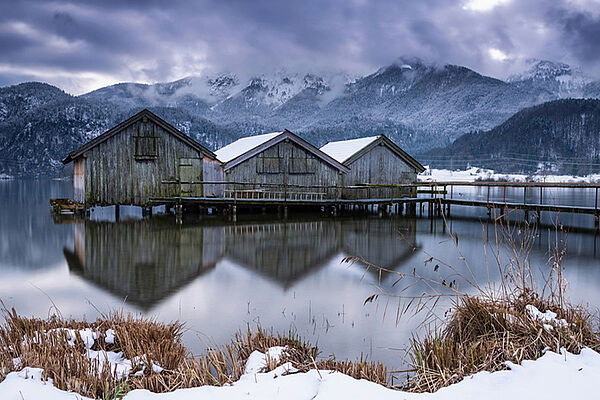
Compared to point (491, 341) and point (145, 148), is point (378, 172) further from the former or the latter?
point (491, 341)

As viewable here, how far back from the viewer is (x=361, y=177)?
3231 centimetres

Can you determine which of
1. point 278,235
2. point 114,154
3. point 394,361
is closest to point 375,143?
point 278,235

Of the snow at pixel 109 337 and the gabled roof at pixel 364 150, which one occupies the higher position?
the gabled roof at pixel 364 150

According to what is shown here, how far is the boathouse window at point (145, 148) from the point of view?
27125 mm

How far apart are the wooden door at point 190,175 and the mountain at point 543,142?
11855 centimetres

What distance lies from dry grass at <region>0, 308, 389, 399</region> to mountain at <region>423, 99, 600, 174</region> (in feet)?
445

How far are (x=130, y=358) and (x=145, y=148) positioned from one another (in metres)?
23.0

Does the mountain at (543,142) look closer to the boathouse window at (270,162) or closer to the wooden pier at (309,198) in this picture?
the wooden pier at (309,198)

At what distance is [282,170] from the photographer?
29812 mm

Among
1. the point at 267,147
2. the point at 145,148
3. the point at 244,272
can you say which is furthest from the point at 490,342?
the point at 145,148

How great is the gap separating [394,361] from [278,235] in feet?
44.7

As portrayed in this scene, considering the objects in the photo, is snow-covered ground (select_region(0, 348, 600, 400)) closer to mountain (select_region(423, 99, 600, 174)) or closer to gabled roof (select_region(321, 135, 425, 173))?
gabled roof (select_region(321, 135, 425, 173))

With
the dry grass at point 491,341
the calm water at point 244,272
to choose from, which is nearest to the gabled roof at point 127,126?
the calm water at point 244,272

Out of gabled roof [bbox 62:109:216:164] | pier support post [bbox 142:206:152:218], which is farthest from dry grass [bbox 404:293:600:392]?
pier support post [bbox 142:206:152:218]
